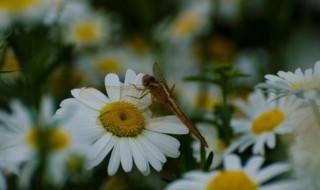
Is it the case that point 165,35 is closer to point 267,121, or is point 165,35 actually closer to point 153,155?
point 267,121

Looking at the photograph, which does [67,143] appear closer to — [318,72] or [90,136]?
[90,136]

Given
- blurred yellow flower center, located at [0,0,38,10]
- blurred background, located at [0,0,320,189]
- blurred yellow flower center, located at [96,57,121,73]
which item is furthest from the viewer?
blurred yellow flower center, located at [96,57,121,73]

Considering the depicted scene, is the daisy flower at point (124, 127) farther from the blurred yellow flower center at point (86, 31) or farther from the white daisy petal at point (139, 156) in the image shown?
the blurred yellow flower center at point (86, 31)

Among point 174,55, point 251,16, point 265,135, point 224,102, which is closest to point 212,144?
point 224,102

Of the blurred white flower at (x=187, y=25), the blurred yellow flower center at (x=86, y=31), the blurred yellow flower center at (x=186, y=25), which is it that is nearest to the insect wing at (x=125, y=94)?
the blurred yellow flower center at (x=86, y=31)

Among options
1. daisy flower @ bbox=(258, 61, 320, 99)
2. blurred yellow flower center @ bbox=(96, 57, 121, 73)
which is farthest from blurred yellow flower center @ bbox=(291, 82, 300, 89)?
blurred yellow flower center @ bbox=(96, 57, 121, 73)

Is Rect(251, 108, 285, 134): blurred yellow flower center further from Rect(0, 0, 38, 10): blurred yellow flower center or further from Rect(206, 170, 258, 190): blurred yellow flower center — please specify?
Rect(0, 0, 38, 10): blurred yellow flower center
